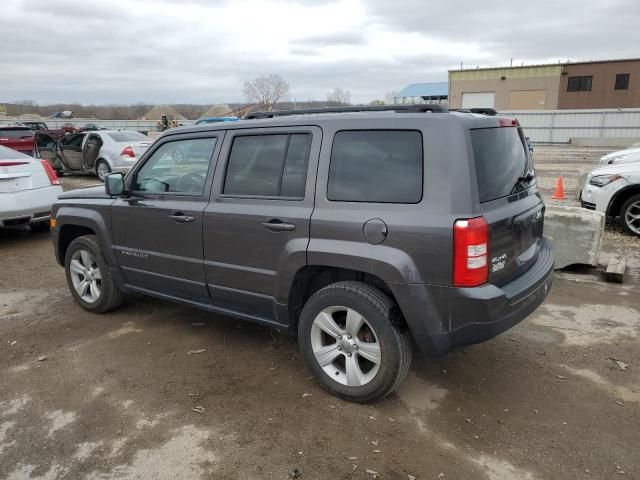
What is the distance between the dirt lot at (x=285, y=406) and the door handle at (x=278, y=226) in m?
1.12

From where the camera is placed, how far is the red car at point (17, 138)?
16109mm

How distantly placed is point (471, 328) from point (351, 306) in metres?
0.73

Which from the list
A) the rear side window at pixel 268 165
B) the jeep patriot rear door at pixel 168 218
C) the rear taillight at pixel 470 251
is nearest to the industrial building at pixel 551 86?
the jeep patriot rear door at pixel 168 218

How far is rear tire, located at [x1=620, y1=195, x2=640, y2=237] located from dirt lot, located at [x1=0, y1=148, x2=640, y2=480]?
3.27 meters

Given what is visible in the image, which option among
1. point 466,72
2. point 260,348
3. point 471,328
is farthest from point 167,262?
point 466,72

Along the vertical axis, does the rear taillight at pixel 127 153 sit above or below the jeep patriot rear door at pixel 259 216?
below

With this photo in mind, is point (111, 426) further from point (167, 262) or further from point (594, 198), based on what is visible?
point (594, 198)

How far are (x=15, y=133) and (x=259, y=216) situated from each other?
16532mm

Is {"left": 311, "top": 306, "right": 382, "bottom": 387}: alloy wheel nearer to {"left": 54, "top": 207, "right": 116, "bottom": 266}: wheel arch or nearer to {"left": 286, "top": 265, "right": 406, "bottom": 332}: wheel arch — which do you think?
{"left": 286, "top": 265, "right": 406, "bottom": 332}: wheel arch

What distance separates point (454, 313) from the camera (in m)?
2.89

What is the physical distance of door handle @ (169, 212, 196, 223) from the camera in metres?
3.89

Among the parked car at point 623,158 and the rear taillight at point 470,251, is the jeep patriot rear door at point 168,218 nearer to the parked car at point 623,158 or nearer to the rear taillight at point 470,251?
the rear taillight at point 470,251

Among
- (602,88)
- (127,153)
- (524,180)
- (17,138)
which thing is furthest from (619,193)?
(602,88)

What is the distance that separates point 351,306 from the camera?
10.4 feet
